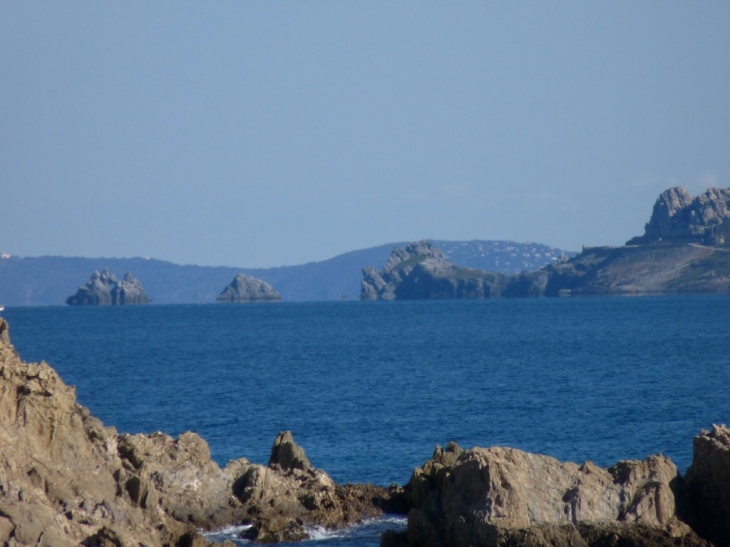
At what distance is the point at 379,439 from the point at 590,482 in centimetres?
1793

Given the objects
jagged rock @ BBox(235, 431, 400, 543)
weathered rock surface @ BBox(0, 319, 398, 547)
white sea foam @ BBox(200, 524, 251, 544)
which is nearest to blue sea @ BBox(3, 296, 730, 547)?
jagged rock @ BBox(235, 431, 400, 543)

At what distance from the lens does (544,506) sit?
66.6 ft

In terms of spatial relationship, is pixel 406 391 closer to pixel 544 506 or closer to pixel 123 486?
pixel 123 486

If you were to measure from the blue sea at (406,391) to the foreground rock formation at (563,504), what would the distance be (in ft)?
11.5

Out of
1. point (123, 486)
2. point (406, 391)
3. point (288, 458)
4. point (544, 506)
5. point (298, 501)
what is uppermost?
point (123, 486)

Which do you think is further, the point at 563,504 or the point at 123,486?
the point at 123,486

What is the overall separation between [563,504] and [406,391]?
35213mm

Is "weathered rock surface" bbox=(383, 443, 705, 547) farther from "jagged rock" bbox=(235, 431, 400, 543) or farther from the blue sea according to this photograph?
"jagged rock" bbox=(235, 431, 400, 543)

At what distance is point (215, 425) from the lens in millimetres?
43156

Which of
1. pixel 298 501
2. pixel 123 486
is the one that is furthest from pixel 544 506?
pixel 123 486

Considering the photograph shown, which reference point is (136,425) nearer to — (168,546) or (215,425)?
(215,425)

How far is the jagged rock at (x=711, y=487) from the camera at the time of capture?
2136 cm

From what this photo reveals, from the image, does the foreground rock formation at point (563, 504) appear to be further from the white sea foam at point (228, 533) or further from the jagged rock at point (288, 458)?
the jagged rock at point (288, 458)

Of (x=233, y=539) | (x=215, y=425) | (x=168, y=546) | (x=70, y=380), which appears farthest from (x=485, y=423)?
(x=70, y=380)
